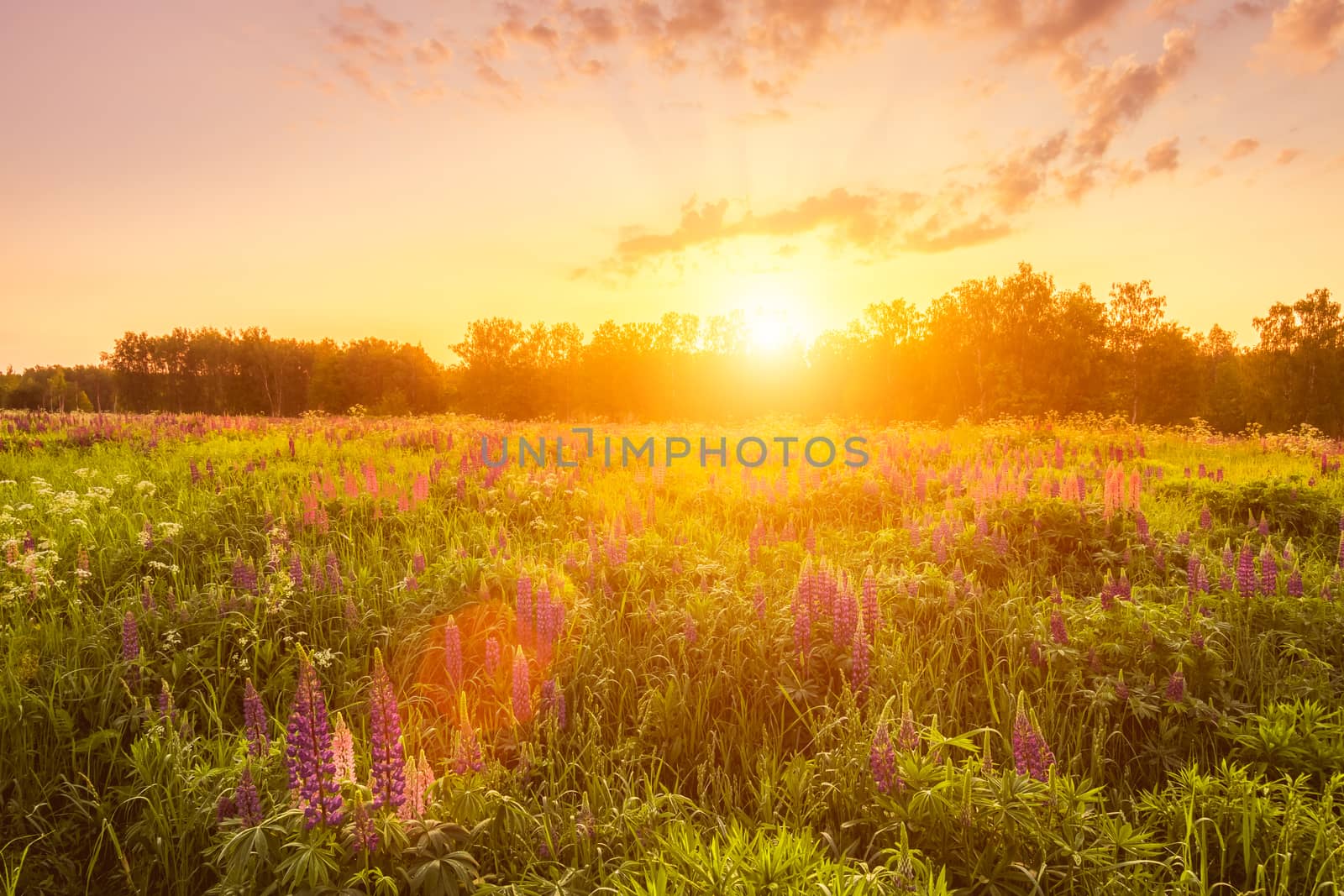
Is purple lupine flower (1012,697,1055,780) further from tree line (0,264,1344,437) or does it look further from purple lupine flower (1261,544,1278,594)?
tree line (0,264,1344,437)

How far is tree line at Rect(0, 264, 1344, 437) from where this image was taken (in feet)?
181

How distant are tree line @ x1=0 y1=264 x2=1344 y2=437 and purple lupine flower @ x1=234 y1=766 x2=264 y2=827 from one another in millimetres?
40992

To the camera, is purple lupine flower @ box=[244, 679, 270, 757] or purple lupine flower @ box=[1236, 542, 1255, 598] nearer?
purple lupine flower @ box=[244, 679, 270, 757]

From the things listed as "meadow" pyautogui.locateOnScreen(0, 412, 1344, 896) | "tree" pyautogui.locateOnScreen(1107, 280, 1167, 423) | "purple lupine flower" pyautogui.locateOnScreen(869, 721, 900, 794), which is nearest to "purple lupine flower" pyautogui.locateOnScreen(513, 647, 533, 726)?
"meadow" pyautogui.locateOnScreen(0, 412, 1344, 896)

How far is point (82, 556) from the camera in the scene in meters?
5.15

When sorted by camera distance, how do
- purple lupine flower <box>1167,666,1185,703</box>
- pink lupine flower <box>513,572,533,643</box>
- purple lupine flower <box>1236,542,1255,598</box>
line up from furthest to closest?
purple lupine flower <box>1236,542,1255,598</box> → pink lupine flower <box>513,572,533,643</box> → purple lupine flower <box>1167,666,1185,703</box>

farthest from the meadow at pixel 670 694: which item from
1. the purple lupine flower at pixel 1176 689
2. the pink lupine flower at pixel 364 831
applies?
the purple lupine flower at pixel 1176 689

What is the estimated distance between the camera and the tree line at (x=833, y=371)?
55.2 m

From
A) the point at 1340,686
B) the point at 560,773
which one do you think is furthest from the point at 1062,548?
the point at 560,773

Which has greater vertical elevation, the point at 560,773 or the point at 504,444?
the point at 504,444

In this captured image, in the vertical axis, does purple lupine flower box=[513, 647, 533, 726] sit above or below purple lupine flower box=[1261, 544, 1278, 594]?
below

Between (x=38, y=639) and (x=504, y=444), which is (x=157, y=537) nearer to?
(x=38, y=639)

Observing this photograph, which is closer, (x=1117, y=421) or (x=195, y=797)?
(x=195, y=797)

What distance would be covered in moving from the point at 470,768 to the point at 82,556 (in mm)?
4617
